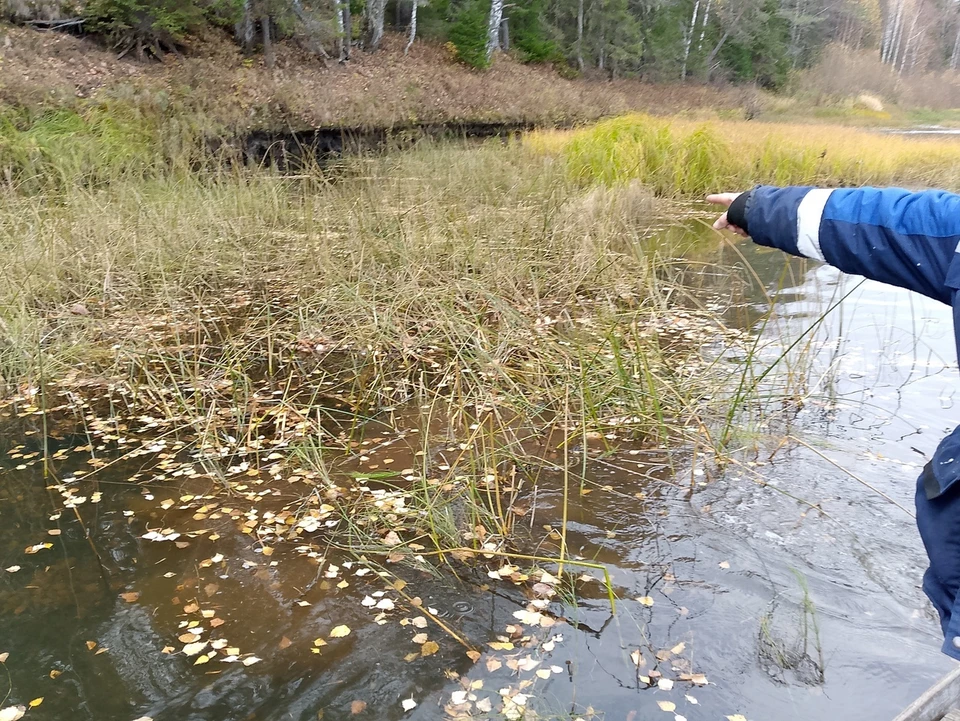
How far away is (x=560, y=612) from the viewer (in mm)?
2373

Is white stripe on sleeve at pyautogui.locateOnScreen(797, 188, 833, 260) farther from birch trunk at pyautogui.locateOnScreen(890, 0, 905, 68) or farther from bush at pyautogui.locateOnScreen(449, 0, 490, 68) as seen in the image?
birch trunk at pyautogui.locateOnScreen(890, 0, 905, 68)

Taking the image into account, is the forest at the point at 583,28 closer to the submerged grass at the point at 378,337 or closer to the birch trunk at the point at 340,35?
the birch trunk at the point at 340,35

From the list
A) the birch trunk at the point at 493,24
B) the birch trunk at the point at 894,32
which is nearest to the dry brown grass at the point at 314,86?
the birch trunk at the point at 493,24

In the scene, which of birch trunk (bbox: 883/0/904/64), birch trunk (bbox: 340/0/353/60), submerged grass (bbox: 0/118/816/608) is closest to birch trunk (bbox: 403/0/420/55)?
birch trunk (bbox: 340/0/353/60)

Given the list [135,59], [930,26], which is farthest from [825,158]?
[930,26]

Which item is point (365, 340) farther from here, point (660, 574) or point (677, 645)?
point (677, 645)

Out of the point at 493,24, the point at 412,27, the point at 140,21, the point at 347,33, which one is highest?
the point at 493,24

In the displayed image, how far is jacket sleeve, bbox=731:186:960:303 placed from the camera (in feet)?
4.19

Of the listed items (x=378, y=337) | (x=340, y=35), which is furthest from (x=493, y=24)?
(x=378, y=337)

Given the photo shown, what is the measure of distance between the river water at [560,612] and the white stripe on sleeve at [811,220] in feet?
4.18

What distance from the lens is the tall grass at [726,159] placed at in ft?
28.4

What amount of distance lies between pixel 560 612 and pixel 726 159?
8.20 meters

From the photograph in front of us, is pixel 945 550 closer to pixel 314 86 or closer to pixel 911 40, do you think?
pixel 314 86

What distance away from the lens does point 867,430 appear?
3625mm
